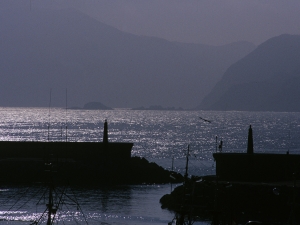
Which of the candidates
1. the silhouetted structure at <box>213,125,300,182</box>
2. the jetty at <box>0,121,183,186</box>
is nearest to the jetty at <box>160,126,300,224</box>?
the silhouetted structure at <box>213,125,300,182</box>

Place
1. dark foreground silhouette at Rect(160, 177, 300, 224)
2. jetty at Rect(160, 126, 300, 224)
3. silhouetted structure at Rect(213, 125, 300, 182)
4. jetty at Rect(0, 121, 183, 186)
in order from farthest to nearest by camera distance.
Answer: jetty at Rect(0, 121, 183, 186) < silhouetted structure at Rect(213, 125, 300, 182) < dark foreground silhouette at Rect(160, 177, 300, 224) < jetty at Rect(160, 126, 300, 224)

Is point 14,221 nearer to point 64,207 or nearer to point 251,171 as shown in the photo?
point 64,207

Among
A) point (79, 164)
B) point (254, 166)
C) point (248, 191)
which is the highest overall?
point (254, 166)

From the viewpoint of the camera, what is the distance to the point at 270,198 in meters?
46.6

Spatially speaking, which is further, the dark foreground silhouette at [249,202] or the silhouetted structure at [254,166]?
the silhouetted structure at [254,166]

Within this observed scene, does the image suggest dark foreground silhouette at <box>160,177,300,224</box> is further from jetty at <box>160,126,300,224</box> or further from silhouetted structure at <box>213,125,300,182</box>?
silhouetted structure at <box>213,125,300,182</box>

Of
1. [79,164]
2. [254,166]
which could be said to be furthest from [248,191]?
[79,164]

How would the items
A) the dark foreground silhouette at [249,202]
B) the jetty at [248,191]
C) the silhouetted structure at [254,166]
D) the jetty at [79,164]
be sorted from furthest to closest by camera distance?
1. the jetty at [79,164]
2. the silhouetted structure at [254,166]
3. the dark foreground silhouette at [249,202]
4. the jetty at [248,191]

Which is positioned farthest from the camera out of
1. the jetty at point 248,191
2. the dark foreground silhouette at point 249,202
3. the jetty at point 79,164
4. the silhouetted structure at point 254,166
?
the jetty at point 79,164

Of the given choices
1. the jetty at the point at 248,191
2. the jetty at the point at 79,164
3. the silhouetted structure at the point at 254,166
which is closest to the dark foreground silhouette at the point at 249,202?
the jetty at the point at 248,191

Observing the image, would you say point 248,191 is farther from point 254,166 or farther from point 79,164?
point 79,164

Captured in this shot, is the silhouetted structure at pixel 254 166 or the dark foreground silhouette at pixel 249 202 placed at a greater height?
the silhouetted structure at pixel 254 166

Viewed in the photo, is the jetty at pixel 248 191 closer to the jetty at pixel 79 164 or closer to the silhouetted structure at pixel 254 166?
the silhouetted structure at pixel 254 166

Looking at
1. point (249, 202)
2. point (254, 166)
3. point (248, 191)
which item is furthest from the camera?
point (254, 166)
